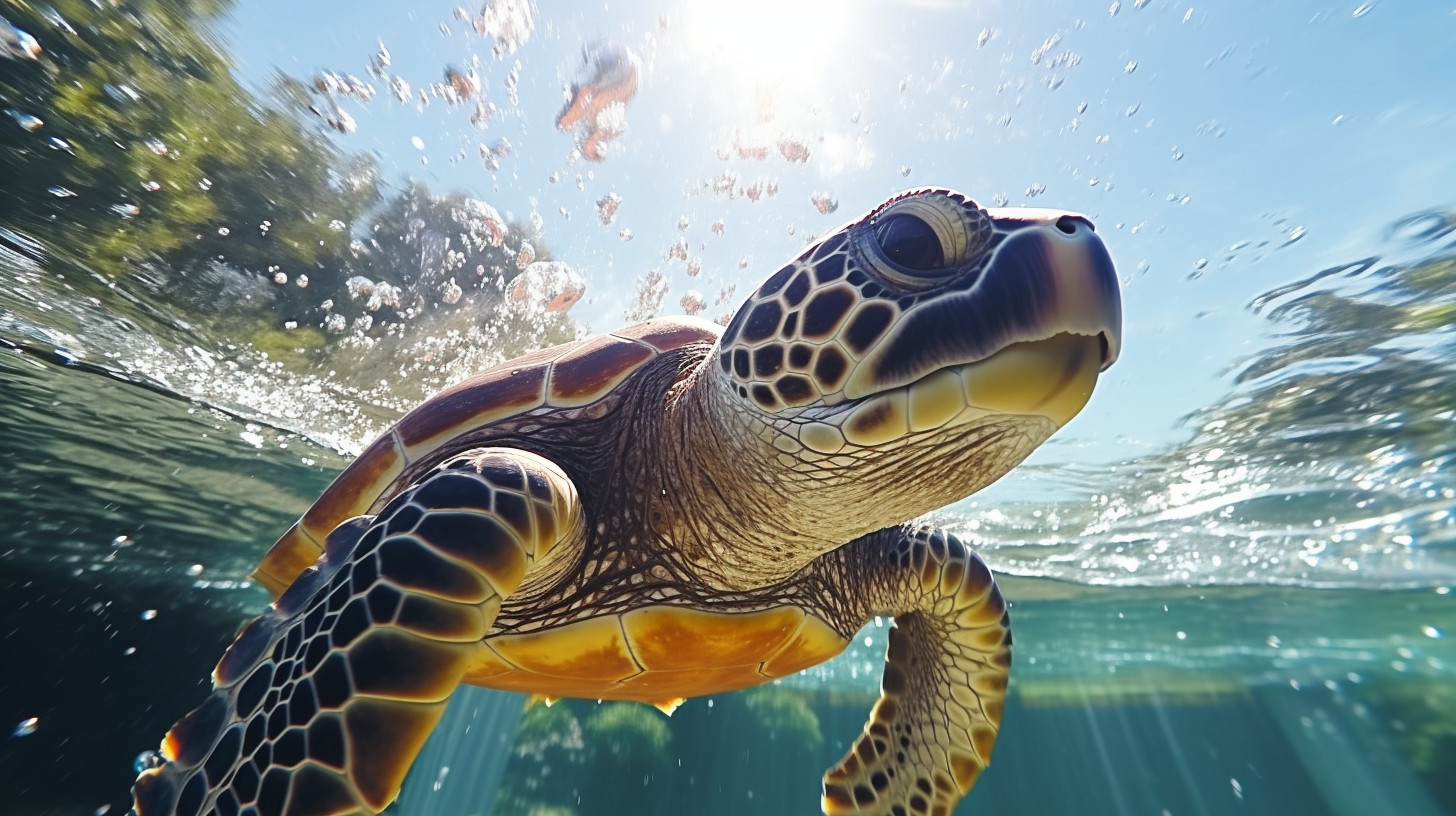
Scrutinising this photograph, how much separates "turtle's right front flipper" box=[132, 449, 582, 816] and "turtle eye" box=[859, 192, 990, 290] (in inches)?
43.9

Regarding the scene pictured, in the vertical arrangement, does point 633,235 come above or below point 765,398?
above

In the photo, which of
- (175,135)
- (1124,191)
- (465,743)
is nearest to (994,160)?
(1124,191)

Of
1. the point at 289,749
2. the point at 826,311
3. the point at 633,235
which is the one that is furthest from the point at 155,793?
the point at 633,235

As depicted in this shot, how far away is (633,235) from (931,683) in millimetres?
4070

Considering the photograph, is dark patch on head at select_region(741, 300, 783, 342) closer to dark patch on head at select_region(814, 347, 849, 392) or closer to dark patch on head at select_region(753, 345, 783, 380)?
dark patch on head at select_region(753, 345, 783, 380)

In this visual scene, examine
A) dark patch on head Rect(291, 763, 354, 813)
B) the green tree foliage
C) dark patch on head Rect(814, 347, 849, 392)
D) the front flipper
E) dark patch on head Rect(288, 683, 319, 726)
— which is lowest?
the front flipper

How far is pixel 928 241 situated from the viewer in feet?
5.30

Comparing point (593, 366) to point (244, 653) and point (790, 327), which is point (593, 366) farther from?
point (244, 653)

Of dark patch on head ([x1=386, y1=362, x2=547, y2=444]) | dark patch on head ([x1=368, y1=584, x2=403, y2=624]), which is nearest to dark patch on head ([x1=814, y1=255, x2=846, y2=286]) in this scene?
dark patch on head ([x1=368, y1=584, x2=403, y2=624])

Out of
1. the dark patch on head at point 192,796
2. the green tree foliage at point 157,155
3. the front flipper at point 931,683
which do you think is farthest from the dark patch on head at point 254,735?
the green tree foliage at point 157,155

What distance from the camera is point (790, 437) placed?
1799 mm

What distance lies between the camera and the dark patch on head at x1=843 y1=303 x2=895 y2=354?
5.13 feet

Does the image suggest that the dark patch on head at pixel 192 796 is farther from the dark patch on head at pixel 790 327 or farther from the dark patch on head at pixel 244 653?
the dark patch on head at pixel 790 327

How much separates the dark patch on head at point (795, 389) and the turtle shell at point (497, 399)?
1236 millimetres
